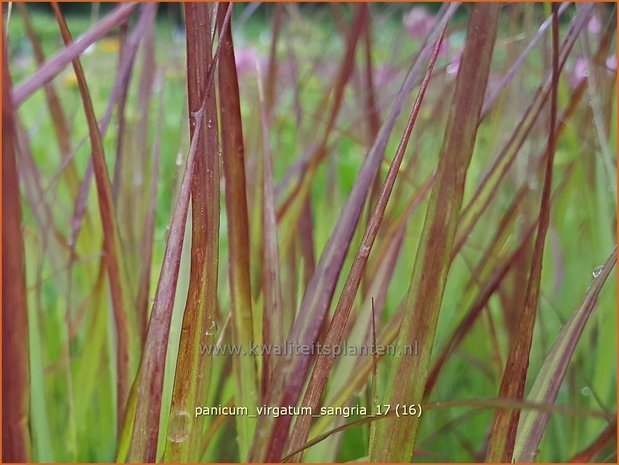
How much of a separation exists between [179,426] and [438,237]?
4.4 inches

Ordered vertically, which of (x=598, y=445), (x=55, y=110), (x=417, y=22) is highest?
(x=417, y=22)

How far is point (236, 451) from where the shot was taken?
36 centimetres

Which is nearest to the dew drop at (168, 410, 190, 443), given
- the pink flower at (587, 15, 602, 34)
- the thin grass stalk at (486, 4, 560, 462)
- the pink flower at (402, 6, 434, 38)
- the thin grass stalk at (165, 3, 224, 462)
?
the thin grass stalk at (165, 3, 224, 462)

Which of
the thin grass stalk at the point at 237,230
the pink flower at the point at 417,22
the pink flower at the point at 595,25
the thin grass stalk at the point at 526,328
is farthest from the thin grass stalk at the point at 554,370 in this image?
the pink flower at the point at 417,22

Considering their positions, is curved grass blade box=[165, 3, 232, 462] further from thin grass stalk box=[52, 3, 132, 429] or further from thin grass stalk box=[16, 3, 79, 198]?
thin grass stalk box=[16, 3, 79, 198]

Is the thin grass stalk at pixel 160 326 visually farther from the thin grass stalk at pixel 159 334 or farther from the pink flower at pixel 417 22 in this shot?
the pink flower at pixel 417 22

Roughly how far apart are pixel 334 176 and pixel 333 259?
27cm

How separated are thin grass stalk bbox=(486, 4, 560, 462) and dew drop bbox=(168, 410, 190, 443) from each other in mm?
110

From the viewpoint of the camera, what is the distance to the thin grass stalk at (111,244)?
0.27 meters

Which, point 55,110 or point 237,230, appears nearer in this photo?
point 237,230

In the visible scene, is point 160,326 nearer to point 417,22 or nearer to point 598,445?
point 598,445

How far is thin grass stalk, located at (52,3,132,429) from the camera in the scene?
27 cm

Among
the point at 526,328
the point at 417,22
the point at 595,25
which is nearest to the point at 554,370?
the point at 526,328

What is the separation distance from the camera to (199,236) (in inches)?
8.8
